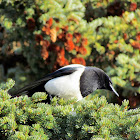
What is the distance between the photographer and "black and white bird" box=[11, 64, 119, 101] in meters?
3.09

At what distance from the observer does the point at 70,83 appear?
122 inches

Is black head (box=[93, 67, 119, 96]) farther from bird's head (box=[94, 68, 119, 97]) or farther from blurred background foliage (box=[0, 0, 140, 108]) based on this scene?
blurred background foliage (box=[0, 0, 140, 108])

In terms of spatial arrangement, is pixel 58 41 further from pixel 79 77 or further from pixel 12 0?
pixel 79 77

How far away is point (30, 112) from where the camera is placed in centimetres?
190

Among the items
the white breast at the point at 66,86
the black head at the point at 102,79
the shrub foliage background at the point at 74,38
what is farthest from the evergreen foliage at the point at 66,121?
the black head at the point at 102,79

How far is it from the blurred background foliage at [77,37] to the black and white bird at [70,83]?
2.34 feet

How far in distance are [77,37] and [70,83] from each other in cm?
120

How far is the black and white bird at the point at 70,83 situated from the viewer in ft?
10.1

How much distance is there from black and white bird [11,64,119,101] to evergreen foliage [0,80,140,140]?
3.35 feet

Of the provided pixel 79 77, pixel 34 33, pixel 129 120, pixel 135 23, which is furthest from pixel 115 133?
pixel 135 23

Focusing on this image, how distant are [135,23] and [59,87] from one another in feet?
6.72

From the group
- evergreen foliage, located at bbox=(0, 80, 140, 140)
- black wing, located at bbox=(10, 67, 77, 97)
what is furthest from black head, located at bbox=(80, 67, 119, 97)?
evergreen foliage, located at bbox=(0, 80, 140, 140)

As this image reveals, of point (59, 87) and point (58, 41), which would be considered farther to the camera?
point (58, 41)

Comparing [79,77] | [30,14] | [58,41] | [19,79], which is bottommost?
[19,79]
